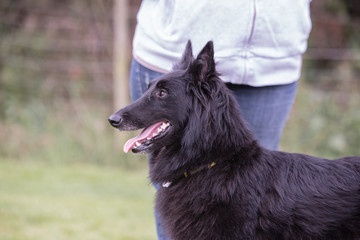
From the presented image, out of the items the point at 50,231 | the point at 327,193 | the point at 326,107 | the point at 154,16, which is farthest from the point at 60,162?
the point at 327,193

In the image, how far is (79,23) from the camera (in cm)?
927

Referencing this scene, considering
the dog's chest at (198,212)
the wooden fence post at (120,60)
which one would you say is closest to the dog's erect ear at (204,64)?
the dog's chest at (198,212)

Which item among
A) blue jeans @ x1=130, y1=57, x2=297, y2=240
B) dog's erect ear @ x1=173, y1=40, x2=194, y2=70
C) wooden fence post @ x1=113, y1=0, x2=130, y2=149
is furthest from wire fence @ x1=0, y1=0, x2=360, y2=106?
dog's erect ear @ x1=173, y1=40, x2=194, y2=70

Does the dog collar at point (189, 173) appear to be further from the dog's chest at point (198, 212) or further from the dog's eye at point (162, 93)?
the dog's eye at point (162, 93)

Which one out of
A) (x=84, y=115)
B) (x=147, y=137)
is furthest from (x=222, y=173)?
(x=84, y=115)

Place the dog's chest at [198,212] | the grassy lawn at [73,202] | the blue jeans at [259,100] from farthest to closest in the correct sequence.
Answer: the grassy lawn at [73,202] → the blue jeans at [259,100] → the dog's chest at [198,212]

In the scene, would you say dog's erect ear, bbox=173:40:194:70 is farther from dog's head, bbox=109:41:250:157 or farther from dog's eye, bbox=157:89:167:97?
dog's eye, bbox=157:89:167:97

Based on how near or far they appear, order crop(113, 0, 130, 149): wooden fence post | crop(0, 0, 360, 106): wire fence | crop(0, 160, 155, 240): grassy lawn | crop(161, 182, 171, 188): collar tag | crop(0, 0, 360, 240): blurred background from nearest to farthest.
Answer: crop(161, 182, 171, 188): collar tag → crop(0, 160, 155, 240): grassy lawn → crop(0, 0, 360, 240): blurred background → crop(113, 0, 130, 149): wooden fence post → crop(0, 0, 360, 106): wire fence

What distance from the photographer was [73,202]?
530cm

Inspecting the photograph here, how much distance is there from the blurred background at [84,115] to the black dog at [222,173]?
6.67 ft

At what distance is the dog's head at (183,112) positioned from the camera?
93.4 inches

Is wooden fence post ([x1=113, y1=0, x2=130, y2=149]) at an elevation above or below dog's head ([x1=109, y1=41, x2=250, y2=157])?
above

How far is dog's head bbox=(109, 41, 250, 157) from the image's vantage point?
7.78ft

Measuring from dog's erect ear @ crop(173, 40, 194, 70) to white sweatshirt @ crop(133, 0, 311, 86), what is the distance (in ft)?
0.45
